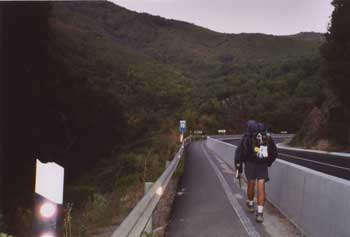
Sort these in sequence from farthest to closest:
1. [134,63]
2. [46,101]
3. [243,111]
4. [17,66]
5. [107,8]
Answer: [107,8]
[134,63]
[243,111]
[46,101]
[17,66]

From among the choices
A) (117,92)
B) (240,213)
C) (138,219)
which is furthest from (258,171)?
(117,92)

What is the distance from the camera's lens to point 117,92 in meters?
92.4

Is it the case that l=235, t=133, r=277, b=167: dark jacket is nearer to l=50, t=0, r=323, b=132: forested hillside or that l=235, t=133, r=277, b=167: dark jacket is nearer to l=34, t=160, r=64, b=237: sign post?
l=34, t=160, r=64, b=237: sign post

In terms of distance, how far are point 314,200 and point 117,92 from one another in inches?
3410

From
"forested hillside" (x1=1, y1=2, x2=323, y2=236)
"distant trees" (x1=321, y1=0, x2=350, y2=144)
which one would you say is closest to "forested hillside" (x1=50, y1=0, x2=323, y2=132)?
"forested hillside" (x1=1, y1=2, x2=323, y2=236)

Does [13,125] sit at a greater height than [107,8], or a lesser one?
lesser

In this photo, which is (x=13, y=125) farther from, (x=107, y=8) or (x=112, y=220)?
(x=107, y=8)

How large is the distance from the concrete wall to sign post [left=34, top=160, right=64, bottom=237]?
3.68 m

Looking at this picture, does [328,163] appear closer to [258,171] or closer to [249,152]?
[258,171]

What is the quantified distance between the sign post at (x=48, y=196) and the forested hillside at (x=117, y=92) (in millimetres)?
6292

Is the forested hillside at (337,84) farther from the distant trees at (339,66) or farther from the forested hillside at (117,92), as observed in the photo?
the forested hillside at (117,92)

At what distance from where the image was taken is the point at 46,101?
28188mm

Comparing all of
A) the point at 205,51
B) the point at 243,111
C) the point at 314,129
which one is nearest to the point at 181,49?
the point at 205,51

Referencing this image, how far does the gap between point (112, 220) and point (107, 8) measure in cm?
18657
